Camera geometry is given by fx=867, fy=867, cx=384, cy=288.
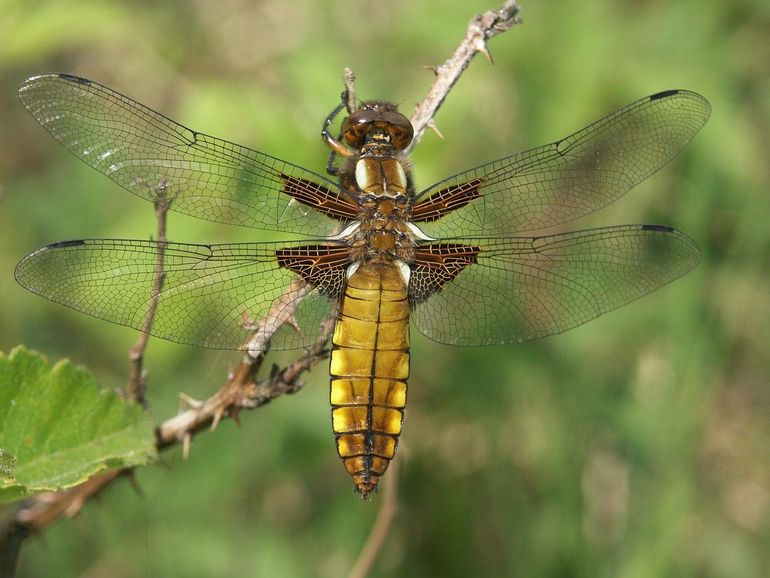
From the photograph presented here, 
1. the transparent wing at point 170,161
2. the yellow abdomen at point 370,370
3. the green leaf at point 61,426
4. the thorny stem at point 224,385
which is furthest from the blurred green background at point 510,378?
the green leaf at point 61,426

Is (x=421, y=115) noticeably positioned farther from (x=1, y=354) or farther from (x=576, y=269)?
(x=1, y=354)

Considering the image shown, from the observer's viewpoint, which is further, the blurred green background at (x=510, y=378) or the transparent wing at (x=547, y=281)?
the blurred green background at (x=510, y=378)

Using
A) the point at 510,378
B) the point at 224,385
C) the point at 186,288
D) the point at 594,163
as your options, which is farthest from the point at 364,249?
the point at 510,378

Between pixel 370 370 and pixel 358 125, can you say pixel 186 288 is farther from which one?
pixel 358 125

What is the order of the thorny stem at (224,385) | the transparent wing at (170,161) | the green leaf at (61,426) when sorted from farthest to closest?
the transparent wing at (170,161) → the thorny stem at (224,385) → the green leaf at (61,426)

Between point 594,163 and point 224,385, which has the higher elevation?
point 594,163

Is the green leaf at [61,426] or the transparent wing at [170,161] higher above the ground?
the transparent wing at [170,161]

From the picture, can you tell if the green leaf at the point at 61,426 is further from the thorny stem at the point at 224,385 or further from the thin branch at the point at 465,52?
the thin branch at the point at 465,52
